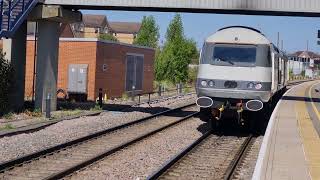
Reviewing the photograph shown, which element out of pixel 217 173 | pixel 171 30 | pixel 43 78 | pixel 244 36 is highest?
pixel 171 30

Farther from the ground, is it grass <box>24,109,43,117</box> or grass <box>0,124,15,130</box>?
grass <box>24,109,43,117</box>

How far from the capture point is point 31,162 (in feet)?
36.8

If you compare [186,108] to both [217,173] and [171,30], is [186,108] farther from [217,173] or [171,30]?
[171,30]

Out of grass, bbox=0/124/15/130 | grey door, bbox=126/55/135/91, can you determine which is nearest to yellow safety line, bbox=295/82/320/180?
grass, bbox=0/124/15/130

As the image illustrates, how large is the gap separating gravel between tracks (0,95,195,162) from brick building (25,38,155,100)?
762 cm

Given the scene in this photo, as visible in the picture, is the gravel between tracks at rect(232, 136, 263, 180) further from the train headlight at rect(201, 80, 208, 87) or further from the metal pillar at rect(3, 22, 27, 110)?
the metal pillar at rect(3, 22, 27, 110)

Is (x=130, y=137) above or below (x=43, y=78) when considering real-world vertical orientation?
below

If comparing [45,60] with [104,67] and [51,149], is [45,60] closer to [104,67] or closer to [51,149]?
[51,149]

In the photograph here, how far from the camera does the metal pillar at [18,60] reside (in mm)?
22031

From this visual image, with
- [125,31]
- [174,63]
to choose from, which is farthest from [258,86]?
[125,31]

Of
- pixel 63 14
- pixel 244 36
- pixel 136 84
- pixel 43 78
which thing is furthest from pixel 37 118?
pixel 136 84

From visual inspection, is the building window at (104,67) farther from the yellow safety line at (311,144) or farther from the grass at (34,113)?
the yellow safety line at (311,144)

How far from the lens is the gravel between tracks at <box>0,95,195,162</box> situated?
1275 cm

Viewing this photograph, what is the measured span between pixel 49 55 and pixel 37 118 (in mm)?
3250
